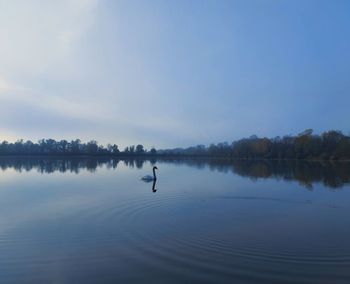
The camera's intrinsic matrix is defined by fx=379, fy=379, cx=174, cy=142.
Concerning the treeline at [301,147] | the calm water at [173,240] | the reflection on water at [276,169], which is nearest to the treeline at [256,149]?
the treeline at [301,147]

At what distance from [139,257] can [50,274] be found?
2.01 m

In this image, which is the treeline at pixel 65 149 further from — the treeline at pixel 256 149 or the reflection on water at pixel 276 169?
the reflection on water at pixel 276 169

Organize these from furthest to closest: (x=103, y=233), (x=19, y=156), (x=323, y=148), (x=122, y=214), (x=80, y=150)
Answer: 1. (x=80, y=150)
2. (x=19, y=156)
3. (x=323, y=148)
4. (x=122, y=214)
5. (x=103, y=233)

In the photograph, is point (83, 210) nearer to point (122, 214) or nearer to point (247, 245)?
point (122, 214)

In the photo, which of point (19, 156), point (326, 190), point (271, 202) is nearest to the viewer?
point (271, 202)

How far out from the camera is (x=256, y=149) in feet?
359

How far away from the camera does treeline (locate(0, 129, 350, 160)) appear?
297ft

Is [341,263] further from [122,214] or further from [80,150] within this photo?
[80,150]

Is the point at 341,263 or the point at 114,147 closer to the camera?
the point at 341,263

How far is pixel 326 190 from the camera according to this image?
2372cm

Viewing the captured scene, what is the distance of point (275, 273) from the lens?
7.77 m

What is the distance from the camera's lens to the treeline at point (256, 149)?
9038 centimetres

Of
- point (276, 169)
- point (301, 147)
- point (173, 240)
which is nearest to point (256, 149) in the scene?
point (301, 147)

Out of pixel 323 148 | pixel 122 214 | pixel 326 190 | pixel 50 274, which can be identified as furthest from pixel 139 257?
pixel 323 148
